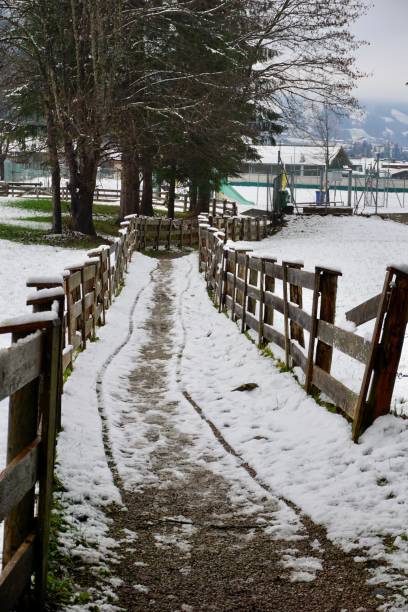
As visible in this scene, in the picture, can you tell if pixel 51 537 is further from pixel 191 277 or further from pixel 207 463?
pixel 191 277

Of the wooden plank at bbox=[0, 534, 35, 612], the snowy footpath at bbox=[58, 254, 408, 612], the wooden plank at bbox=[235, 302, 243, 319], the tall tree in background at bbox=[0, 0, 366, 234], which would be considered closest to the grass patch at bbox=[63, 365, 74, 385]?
the snowy footpath at bbox=[58, 254, 408, 612]

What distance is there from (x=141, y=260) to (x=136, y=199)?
940cm

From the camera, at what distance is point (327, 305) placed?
7258 mm

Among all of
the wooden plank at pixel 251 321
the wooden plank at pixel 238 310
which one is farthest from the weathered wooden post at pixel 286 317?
the wooden plank at pixel 238 310

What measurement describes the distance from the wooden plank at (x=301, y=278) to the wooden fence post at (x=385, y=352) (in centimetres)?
196

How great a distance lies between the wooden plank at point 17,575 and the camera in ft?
9.76

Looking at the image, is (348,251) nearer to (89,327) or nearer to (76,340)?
(89,327)

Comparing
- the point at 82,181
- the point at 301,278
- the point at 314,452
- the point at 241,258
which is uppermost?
the point at 82,181

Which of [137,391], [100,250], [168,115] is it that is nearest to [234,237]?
[168,115]

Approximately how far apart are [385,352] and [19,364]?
348 centimetres

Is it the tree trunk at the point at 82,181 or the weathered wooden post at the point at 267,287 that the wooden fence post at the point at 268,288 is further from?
the tree trunk at the point at 82,181

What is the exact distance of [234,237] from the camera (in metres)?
28.4

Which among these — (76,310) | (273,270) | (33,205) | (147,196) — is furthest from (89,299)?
(33,205)

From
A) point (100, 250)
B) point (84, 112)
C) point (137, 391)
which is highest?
point (84, 112)
